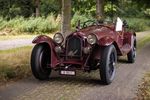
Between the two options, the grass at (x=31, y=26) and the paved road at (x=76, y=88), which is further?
the grass at (x=31, y=26)

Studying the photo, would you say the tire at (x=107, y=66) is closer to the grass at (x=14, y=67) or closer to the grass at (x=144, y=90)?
the grass at (x=144, y=90)

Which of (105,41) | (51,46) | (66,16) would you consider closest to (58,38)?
(51,46)

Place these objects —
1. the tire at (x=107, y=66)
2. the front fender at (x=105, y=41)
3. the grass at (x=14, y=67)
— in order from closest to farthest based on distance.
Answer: the tire at (x=107, y=66), the front fender at (x=105, y=41), the grass at (x=14, y=67)

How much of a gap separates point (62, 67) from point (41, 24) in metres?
22.1

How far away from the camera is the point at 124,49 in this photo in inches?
545

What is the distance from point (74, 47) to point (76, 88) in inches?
55.6

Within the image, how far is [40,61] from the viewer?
11.0 meters

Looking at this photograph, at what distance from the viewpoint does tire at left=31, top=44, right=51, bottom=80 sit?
10.9 metres

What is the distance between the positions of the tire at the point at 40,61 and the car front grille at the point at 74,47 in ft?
2.17

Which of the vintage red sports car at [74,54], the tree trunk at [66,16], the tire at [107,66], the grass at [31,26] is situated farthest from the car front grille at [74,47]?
the grass at [31,26]

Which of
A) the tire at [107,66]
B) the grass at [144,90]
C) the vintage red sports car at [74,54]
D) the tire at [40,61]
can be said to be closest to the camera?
the grass at [144,90]

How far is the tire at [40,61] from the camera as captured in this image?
10883 mm

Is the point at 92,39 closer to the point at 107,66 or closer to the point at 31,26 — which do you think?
the point at 107,66

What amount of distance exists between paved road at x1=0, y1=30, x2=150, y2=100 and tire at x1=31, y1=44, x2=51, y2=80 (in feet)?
0.68
